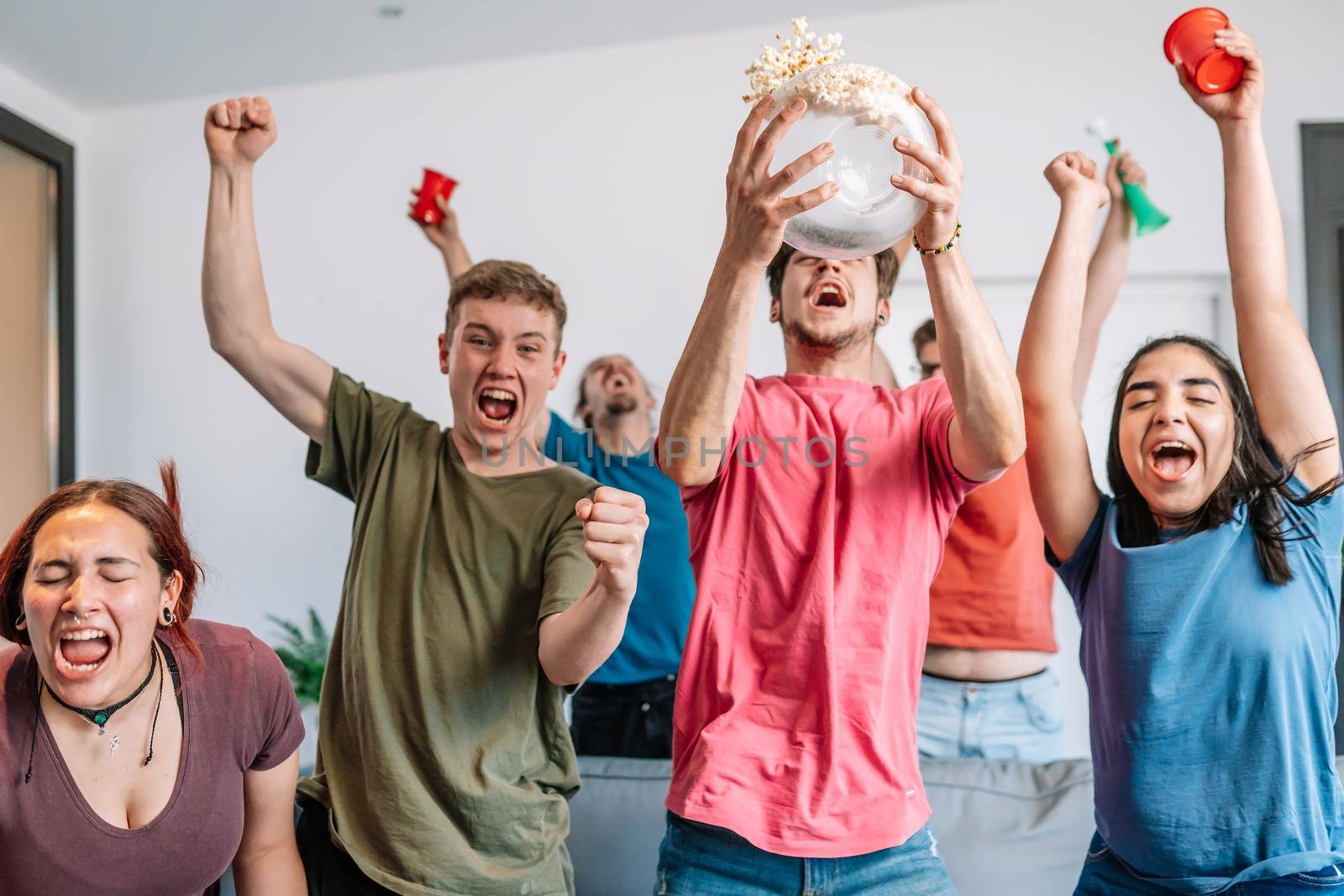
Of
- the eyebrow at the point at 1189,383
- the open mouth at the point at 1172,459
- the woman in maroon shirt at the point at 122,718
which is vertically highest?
the eyebrow at the point at 1189,383

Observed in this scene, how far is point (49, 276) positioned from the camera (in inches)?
158

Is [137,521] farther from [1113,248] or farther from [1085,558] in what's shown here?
[1113,248]

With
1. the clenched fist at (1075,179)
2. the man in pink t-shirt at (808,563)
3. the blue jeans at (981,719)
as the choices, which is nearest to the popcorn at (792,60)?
the man in pink t-shirt at (808,563)

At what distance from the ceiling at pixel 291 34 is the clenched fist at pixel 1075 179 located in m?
2.58

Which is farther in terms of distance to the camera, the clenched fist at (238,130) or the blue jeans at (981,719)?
the blue jeans at (981,719)

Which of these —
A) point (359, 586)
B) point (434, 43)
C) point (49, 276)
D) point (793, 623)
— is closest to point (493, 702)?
point (359, 586)

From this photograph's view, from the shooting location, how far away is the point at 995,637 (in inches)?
93.5

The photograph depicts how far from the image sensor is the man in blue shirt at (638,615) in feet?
9.06

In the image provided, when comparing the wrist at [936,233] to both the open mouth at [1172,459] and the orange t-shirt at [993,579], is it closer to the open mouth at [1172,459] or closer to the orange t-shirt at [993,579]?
the open mouth at [1172,459]

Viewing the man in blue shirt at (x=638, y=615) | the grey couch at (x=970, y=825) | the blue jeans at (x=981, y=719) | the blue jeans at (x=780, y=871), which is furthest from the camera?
the man in blue shirt at (x=638, y=615)

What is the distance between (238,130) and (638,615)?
1508 millimetres

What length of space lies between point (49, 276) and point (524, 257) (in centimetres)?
166

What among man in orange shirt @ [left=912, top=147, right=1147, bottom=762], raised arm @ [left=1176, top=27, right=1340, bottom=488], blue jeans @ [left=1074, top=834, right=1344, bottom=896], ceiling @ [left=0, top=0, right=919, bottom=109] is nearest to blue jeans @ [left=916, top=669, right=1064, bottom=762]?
man in orange shirt @ [left=912, top=147, right=1147, bottom=762]

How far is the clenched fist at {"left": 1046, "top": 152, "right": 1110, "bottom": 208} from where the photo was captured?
58.6 inches
